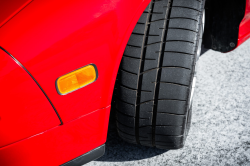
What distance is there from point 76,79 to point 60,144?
1.07ft

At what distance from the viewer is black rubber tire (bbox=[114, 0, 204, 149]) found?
1.22 meters

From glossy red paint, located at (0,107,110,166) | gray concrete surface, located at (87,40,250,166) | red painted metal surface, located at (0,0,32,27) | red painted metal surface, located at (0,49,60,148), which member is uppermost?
red painted metal surface, located at (0,0,32,27)

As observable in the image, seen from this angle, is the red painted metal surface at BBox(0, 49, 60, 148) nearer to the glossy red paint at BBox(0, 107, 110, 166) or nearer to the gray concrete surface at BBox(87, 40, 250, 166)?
the glossy red paint at BBox(0, 107, 110, 166)

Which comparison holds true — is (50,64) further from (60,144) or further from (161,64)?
(161,64)

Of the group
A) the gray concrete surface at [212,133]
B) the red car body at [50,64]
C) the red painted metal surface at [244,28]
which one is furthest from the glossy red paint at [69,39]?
the red painted metal surface at [244,28]

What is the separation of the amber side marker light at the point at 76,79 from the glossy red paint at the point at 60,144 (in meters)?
0.18

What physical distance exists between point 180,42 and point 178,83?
208 mm

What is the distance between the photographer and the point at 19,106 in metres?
0.93

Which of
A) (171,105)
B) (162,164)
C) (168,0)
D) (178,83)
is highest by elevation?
(168,0)

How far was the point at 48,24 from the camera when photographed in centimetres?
93

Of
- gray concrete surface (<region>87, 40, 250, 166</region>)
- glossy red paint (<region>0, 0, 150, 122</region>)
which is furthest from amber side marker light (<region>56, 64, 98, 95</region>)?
gray concrete surface (<region>87, 40, 250, 166</region>)

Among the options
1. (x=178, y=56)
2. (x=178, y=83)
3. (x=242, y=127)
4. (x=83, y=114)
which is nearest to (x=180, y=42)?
(x=178, y=56)

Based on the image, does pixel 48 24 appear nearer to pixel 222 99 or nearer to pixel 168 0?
pixel 168 0

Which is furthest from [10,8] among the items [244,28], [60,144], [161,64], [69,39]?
[244,28]
